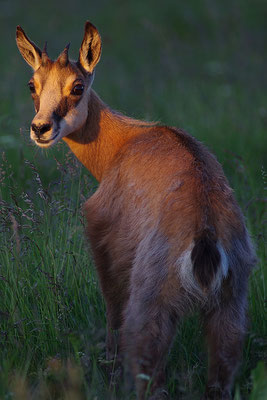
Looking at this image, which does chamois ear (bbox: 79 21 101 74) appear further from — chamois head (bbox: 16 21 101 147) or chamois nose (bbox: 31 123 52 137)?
→ chamois nose (bbox: 31 123 52 137)

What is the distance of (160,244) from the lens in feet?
12.3

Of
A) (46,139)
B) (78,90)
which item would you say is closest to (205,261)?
(46,139)

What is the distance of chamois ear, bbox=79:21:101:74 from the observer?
5.00 metres

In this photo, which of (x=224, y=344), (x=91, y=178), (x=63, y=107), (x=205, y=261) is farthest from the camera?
(x=91, y=178)

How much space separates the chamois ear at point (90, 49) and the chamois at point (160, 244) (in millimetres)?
265

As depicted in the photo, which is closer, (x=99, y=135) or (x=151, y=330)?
(x=151, y=330)

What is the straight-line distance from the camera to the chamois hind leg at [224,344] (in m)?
3.69

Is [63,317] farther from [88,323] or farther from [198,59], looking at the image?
[198,59]

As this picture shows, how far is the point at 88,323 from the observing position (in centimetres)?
460

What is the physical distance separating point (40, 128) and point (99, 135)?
0.61 metres

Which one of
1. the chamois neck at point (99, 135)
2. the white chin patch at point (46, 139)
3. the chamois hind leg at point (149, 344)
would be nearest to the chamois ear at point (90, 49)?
the chamois neck at point (99, 135)

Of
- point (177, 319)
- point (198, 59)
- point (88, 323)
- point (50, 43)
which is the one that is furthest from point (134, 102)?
point (177, 319)

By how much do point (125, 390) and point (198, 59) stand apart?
11.8 m

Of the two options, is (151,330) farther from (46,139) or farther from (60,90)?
(60,90)
